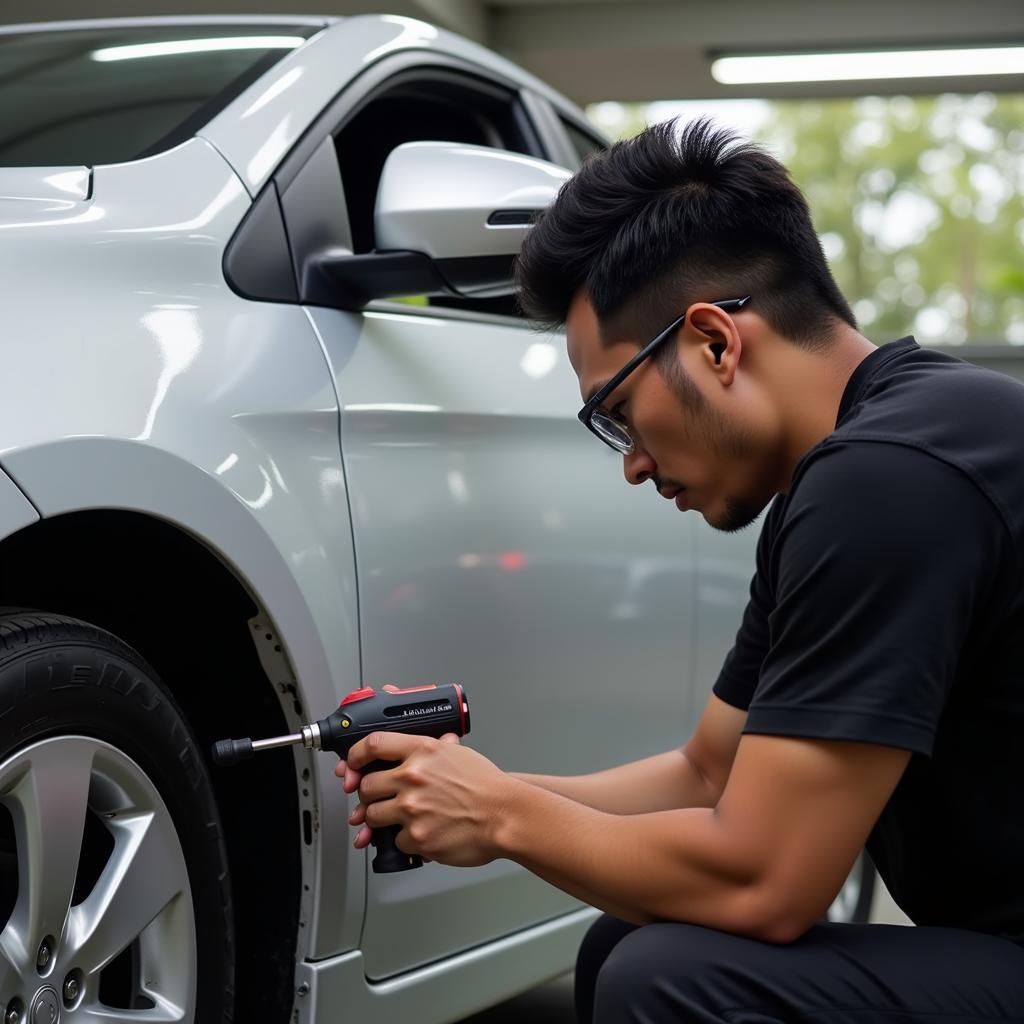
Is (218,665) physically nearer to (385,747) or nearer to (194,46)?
(385,747)

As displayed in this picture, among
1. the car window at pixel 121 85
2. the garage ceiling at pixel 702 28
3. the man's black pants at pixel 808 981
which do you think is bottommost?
the man's black pants at pixel 808 981

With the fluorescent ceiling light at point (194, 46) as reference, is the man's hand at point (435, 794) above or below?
below

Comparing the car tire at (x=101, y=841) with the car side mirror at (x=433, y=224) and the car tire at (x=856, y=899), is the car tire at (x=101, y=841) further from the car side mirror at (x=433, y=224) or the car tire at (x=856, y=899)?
the car tire at (x=856, y=899)

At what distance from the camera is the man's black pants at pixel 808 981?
48.7 inches

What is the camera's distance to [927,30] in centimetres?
735

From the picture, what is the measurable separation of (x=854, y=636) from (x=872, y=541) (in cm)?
8

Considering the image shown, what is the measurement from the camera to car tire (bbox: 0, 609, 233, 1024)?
125 centimetres

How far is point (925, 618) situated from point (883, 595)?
39 mm

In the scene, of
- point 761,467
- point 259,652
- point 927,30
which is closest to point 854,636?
point 761,467

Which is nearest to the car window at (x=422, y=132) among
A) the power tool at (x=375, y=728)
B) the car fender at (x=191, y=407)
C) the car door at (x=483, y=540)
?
the car door at (x=483, y=540)

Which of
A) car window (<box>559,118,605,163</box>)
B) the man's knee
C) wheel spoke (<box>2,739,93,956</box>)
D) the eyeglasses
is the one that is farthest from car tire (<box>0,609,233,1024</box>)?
car window (<box>559,118,605,163</box>)

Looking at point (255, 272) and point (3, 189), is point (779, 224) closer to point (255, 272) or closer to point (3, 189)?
point (255, 272)

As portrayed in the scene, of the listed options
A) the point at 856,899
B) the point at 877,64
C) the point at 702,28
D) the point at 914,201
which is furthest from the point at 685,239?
the point at 914,201

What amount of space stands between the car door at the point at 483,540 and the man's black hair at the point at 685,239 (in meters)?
0.32
